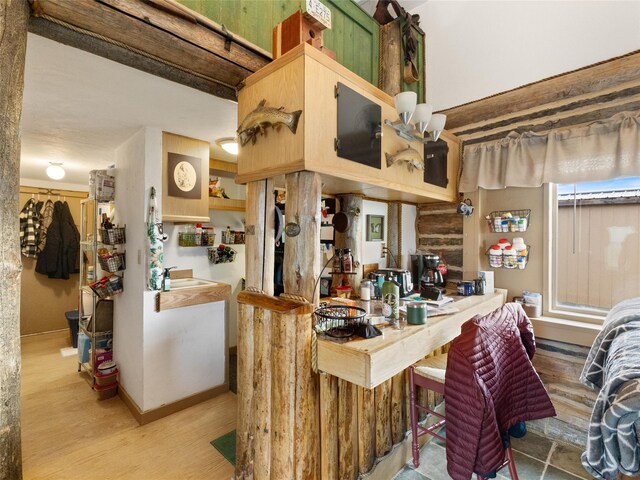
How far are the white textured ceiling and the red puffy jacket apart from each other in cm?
224

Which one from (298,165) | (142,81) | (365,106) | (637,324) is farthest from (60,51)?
(637,324)

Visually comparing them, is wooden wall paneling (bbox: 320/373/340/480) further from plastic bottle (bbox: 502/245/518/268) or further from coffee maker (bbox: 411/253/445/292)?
plastic bottle (bbox: 502/245/518/268)

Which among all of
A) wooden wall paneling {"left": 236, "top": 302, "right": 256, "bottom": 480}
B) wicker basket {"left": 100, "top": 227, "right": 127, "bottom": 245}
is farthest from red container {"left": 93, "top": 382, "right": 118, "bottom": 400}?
wooden wall paneling {"left": 236, "top": 302, "right": 256, "bottom": 480}

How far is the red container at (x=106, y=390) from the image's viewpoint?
120 inches

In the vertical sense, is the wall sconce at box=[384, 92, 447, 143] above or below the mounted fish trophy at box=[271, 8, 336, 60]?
below

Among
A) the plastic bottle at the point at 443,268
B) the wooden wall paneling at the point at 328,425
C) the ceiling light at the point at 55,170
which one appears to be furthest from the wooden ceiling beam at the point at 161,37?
the ceiling light at the point at 55,170

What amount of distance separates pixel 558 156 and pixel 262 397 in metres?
2.71

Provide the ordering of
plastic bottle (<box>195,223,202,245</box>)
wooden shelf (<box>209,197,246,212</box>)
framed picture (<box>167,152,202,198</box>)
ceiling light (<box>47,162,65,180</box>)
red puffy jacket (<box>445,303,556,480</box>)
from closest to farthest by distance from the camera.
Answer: red puffy jacket (<box>445,303,556,480</box>) → framed picture (<box>167,152,202,198</box>) → wooden shelf (<box>209,197,246,212</box>) → plastic bottle (<box>195,223,202,245</box>) → ceiling light (<box>47,162,65,180</box>)

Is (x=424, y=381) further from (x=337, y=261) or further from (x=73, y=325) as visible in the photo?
(x=73, y=325)

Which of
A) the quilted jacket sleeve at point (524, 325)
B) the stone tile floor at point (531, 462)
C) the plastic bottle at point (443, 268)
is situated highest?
the plastic bottle at point (443, 268)

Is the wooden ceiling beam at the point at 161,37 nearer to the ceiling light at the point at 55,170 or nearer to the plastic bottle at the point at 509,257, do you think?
the plastic bottle at the point at 509,257

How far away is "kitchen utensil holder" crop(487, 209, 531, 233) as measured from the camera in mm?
2611

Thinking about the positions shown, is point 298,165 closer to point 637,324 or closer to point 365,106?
point 365,106

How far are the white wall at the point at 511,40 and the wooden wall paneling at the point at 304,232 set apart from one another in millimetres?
2218
